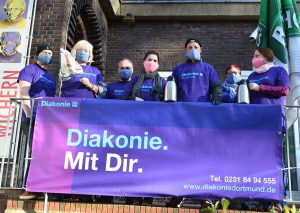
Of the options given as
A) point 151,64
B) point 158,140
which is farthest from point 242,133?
point 151,64

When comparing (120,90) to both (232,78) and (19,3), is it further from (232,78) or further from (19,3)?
(19,3)

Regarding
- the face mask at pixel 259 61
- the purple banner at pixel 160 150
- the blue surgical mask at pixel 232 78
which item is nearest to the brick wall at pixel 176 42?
the blue surgical mask at pixel 232 78

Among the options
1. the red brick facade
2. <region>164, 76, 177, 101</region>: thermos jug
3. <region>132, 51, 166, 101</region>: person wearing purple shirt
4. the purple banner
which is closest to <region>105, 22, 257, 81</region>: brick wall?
the red brick facade

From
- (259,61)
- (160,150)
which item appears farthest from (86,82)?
(259,61)

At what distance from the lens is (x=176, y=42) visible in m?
9.98

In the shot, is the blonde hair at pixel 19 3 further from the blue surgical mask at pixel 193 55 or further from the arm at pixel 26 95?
the blue surgical mask at pixel 193 55

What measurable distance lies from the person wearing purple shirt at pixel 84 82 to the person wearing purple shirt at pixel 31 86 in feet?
0.77

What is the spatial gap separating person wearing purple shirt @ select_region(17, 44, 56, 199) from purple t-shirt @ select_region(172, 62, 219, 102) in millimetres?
1623

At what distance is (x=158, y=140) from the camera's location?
4.82 metres

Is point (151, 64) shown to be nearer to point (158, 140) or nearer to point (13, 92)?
point (158, 140)

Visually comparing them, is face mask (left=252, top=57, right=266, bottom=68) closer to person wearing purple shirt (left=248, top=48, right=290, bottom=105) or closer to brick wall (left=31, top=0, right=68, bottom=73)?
person wearing purple shirt (left=248, top=48, right=290, bottom=105)

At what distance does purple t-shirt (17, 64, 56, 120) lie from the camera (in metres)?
5.33

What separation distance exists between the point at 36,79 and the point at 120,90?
102cm

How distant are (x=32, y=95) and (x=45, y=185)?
1198 millimetres
